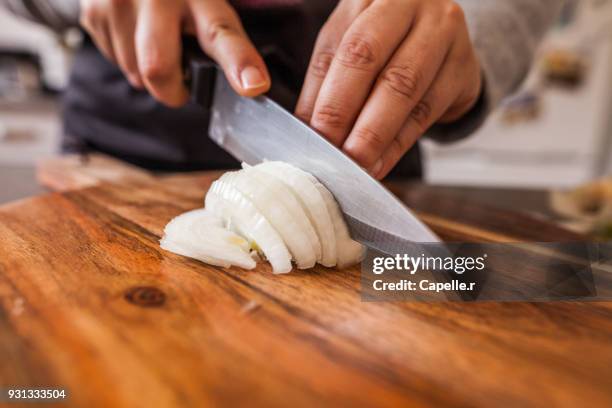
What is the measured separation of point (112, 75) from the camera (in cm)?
133

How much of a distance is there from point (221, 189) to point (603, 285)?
0.54 m

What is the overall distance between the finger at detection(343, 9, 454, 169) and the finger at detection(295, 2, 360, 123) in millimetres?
89

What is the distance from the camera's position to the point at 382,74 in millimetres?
740

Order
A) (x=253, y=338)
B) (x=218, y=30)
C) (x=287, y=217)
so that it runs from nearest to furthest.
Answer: (x=253, y=338) → (x=287, y=217) → (x=218, y=30)

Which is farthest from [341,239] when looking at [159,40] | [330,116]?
[159,40]

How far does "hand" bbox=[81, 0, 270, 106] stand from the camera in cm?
81

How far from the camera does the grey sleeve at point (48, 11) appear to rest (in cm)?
127

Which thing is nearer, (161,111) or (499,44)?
(499,44)

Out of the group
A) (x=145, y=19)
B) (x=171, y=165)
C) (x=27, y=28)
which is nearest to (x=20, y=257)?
(x=145, y=19)

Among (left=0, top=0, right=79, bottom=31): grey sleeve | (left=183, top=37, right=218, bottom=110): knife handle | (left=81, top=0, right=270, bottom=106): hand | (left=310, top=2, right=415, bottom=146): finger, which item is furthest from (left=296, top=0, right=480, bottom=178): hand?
(left=0, top=0, right=79, bottom=31): grey sleeve

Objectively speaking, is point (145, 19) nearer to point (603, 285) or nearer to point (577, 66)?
point (603, 285)

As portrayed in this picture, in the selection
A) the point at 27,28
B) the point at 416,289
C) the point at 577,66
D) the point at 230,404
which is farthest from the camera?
the point at 577,66

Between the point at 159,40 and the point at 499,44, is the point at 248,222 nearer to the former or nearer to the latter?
the point at 159,40

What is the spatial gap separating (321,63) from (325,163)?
0.18 m
